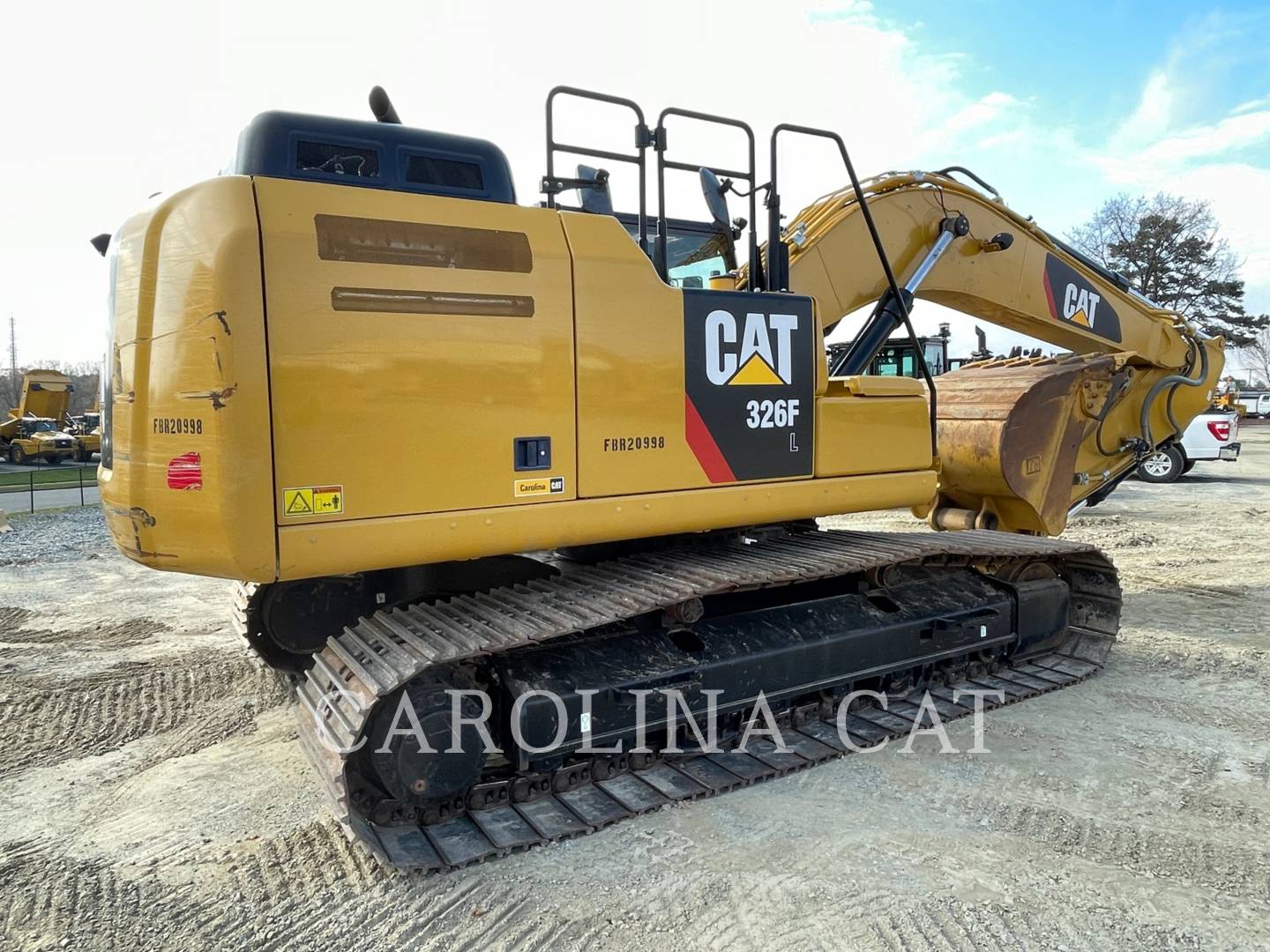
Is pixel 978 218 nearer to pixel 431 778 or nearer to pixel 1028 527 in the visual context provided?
pixel 1028 527

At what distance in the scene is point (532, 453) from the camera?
333cm

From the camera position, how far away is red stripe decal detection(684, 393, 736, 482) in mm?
3695

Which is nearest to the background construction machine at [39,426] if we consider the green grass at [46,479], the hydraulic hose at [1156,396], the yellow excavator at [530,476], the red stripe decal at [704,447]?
the green grass at [46,479]

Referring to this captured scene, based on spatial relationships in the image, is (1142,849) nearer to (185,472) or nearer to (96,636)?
(185,472)

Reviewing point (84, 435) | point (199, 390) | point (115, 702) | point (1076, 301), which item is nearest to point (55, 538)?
point (115, 702)

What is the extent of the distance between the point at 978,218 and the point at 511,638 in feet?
13.9

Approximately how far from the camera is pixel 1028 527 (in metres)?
6.02

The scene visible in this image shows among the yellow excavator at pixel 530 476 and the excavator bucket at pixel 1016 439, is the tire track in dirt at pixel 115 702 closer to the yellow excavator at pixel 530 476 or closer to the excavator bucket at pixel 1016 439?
the yellow excavator at pixel 530 476

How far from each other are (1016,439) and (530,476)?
12.2 feet

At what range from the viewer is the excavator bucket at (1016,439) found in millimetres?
5695

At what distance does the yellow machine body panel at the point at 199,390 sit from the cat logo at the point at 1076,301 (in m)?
5.22

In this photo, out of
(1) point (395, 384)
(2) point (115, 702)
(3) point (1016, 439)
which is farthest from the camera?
(3) point (1016, 439)

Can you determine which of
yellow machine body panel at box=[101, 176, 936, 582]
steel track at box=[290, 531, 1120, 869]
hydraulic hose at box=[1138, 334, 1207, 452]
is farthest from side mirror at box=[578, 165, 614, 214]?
hydraulic hose at box=[1138, 334, 1207, 452]

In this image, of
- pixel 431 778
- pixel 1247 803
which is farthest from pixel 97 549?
pixel 1247 803
